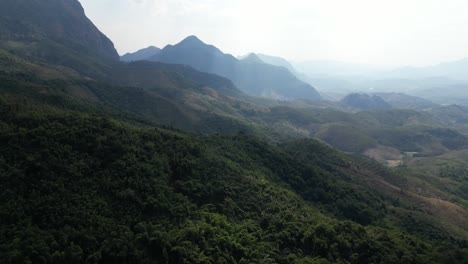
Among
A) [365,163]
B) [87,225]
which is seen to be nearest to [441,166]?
[365,163]

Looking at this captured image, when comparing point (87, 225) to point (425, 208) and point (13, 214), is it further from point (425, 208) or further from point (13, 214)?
point (425, 208)

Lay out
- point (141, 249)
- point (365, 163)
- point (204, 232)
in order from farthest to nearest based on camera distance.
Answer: point (365, 163), point (204, 232), point (141, 249)

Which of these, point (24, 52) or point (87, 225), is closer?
point (87, 225)

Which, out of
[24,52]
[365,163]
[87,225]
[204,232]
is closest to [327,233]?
[204,232]

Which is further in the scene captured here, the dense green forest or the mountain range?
the mountain range

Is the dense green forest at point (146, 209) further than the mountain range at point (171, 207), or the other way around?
the mountain range at point (171, 207)

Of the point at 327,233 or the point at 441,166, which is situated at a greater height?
the point at 327,233

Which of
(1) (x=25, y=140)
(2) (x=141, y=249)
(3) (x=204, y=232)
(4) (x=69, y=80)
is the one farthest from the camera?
(4) (x=69, y=80)

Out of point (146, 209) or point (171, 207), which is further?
point (171, 207)

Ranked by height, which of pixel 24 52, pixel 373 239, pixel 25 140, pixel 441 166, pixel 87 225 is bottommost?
pixel 441 166

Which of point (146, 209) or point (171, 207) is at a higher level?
point (146, 209)
